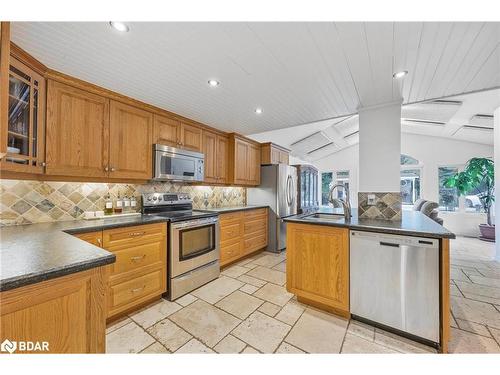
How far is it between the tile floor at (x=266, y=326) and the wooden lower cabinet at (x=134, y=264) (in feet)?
0.52

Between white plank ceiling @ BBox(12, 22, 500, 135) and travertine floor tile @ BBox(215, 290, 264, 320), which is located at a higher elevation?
white plank ceiling @ BBox(12, 22, 500, 135)

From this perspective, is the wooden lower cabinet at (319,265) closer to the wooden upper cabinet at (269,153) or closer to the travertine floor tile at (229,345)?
the travertine floor tile at (229,345)

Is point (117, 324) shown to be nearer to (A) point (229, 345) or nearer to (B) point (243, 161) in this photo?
(A) point (229, 345)

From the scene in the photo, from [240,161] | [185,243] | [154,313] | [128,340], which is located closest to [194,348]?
[128,340]

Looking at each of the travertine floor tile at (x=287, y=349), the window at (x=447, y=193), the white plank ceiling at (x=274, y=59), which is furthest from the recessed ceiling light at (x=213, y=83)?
the window at (x=447, y=193)

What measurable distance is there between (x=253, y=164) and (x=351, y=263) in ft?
8.88

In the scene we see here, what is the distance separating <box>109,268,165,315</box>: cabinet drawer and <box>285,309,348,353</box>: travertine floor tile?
1421 millimetres

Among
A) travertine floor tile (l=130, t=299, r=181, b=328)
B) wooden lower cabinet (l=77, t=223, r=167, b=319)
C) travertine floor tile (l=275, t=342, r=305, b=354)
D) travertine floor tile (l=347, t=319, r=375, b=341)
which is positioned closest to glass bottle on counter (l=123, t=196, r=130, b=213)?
wooden lower cabinet (l=77, t=223, r=167, b=319)

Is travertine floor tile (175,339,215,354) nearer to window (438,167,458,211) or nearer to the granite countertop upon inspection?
the granite countertop

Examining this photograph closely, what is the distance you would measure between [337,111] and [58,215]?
348 cm

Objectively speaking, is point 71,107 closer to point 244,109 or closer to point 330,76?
point 244,109

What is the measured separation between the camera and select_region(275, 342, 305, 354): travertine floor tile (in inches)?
61.3

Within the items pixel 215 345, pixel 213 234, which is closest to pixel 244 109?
pixel 213 234

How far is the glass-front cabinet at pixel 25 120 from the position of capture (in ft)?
4.99
